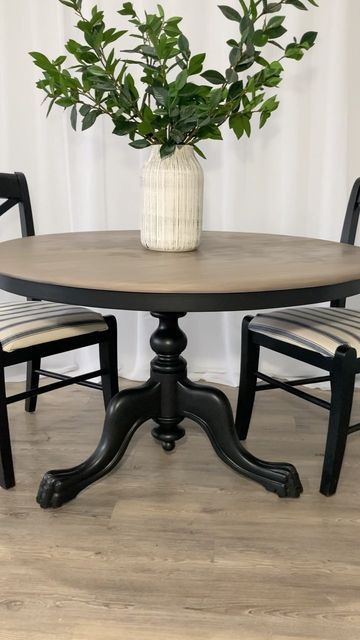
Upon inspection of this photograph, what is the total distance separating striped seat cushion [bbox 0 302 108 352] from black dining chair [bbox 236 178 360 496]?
496 millimetres

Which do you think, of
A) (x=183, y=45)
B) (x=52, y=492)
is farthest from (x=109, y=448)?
(x=183, y=45)

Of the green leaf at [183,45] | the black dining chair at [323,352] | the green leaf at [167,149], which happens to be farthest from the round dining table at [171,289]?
the green leaf at [183,45]

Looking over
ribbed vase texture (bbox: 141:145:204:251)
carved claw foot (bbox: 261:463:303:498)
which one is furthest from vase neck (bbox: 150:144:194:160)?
carved claw foot (bbox: 261:463:303:498)

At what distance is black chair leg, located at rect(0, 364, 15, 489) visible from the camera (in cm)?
179

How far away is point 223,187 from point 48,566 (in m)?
1.76

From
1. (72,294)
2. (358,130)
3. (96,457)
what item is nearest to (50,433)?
(96,457)

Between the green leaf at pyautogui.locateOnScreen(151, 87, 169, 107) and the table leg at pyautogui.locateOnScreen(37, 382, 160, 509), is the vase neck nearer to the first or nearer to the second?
the green leaf at pyautogui.locateOnScreen(151, 87, 169, 107)

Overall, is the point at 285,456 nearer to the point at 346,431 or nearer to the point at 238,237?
the point at 346,431

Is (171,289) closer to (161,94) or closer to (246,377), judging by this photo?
(161,94)

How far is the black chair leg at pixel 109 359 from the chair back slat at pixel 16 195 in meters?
0.55

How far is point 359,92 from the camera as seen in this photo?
262 cm

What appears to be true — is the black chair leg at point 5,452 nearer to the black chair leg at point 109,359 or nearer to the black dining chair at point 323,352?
the black chair leg at point 109,359

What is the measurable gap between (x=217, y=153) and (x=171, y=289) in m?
1.55

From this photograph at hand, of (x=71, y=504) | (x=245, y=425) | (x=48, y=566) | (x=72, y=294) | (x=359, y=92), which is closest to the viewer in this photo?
(x=72, y=294)
